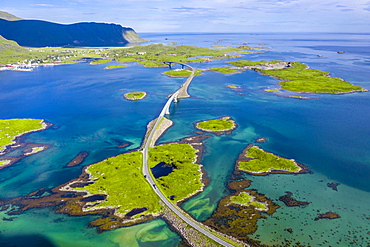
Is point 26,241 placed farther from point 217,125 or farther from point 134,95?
point 134,95

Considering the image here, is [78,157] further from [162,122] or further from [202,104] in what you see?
[202,104]

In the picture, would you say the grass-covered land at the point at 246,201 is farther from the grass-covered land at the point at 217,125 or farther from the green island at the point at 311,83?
the green island at the point at 311,83

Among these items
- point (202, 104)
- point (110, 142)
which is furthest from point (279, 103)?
point (110, 142)

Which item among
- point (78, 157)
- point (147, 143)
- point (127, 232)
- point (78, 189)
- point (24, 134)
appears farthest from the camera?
point (24, 134)

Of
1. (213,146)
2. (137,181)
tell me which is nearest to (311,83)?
(213,146)

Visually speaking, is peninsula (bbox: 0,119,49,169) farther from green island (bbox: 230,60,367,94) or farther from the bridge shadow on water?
green island (bbox: 230,60,367,94)

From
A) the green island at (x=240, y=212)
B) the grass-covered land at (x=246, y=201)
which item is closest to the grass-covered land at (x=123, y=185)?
the green island at (x=240, y=212)

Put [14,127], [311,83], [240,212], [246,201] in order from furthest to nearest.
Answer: [311,83] → [14,127] → [246,201] → [240,212]
